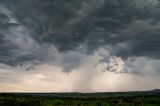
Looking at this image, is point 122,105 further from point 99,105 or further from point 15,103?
point 15,103

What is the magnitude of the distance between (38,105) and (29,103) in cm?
909

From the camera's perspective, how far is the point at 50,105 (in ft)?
511

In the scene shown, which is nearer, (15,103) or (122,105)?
(122,105)

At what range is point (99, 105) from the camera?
158 metres

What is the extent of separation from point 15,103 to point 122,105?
65.2m

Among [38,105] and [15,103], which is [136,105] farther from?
[15,103]

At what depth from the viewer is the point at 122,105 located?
516ft

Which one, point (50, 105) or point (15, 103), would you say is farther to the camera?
point (15, 103)

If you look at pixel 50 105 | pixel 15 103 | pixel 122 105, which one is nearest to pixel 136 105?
pixel 122 105

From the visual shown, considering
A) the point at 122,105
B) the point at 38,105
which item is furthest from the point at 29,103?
the point at 122,105

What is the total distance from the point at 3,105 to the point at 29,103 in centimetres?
1515

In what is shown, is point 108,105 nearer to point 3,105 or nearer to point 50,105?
point 50,105

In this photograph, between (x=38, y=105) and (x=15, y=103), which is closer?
(x=38, y=105)

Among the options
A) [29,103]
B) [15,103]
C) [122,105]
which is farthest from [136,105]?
[15,103]
